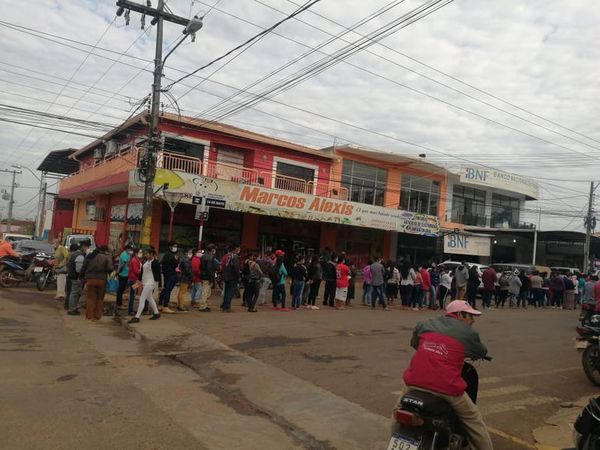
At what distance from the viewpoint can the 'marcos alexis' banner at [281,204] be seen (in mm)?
19953

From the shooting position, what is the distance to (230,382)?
7.41 m

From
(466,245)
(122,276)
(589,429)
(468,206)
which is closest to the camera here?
(589,429)

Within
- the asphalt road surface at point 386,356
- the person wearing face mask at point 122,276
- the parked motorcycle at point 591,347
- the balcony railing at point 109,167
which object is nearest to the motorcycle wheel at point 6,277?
the person wearing face mask at point 122,276

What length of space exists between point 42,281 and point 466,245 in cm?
2452

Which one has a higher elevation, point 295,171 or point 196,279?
point 295,171

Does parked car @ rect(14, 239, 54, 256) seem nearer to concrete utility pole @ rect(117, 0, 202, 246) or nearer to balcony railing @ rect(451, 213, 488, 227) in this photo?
concrete utility pole @ rect(117, 0, 202, 246)

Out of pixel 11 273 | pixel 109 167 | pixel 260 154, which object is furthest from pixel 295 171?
pixel 11 273

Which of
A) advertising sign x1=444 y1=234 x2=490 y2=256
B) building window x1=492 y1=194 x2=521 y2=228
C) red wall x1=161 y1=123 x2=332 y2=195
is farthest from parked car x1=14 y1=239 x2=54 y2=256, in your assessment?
building window x1=492 y1=194 x2=521 y2=228

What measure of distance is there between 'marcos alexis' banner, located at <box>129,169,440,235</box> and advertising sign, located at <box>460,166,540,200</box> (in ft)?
21.7

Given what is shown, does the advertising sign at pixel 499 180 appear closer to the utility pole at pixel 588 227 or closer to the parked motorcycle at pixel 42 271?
the utility pole at pixel 588 227

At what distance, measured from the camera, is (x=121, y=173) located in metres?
23.0

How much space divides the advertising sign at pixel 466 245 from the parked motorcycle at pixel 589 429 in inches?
1115

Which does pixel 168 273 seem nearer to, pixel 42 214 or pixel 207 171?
pixel 207 171

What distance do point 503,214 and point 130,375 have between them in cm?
3608
